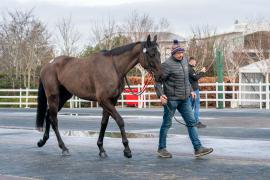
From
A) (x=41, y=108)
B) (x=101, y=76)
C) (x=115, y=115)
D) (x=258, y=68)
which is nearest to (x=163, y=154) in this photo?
(x=115, y=115)

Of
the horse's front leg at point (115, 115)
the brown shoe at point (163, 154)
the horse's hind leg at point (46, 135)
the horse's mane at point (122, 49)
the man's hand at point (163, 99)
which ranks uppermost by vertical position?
the horse's mane at point (122, 49)

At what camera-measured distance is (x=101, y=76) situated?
10.3 meters

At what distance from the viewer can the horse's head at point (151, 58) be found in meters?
9.86

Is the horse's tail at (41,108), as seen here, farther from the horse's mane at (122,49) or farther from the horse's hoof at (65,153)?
the horse's mane at (122,49)

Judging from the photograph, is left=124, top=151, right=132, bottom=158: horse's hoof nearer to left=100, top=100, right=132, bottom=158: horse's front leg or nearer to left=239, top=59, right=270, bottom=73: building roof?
left=100, top=100, right=132, bottom=158: horse's front leg

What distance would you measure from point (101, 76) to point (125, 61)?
472mm

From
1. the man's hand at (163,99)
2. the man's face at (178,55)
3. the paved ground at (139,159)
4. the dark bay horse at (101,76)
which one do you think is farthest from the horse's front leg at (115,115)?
the man's face at (178,55)

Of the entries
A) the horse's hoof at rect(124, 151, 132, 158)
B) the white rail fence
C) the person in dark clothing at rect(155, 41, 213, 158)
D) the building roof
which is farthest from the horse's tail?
the building roof

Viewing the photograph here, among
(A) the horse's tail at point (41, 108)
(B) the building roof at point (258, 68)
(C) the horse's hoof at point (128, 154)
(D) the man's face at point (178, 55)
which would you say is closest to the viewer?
(C) the horse's hoof at point (128, 154)

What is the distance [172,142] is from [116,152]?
1955 millimetres

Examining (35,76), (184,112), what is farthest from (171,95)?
(35,76)

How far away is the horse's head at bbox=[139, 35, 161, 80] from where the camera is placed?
9.86 metres

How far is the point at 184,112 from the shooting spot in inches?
399

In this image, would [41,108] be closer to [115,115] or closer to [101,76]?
[101,76]
